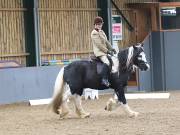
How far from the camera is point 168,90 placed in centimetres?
2439

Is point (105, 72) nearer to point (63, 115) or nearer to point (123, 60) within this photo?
point (123, 60)

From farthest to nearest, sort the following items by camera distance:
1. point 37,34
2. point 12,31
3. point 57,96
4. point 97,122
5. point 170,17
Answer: point 170,17 < point 37,34 < point 12,31 < point 57,96 < point 97,122

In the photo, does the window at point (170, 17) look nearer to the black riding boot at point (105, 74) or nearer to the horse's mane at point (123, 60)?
the horse's mane at point (123, 60)

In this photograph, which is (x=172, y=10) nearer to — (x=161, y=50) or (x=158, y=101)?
(x=161, y=50)

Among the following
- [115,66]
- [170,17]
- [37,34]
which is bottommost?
[115,66]

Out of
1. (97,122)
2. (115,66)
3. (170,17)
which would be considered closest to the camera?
(97,122)

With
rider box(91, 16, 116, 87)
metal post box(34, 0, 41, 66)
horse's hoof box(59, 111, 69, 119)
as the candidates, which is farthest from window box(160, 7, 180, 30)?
horse's hoof box(59, 111, 69, 119)

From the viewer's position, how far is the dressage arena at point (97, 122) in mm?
11547

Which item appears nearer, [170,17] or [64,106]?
[64,106]

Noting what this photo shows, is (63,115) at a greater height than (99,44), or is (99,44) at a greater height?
(99,44)

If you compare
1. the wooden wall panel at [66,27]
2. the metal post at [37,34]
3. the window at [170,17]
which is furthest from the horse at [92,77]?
the window at [170,17]

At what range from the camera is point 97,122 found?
1304 centimetres

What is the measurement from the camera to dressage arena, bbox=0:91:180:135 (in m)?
11.5

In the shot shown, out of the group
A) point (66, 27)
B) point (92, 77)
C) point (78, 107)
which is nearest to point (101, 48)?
point (92, 77)
